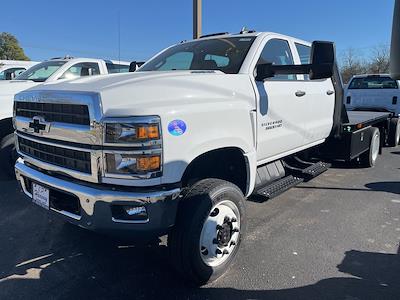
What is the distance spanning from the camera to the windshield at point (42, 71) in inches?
289

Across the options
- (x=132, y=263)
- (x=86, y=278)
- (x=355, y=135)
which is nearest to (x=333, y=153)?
(x=355, y=135)

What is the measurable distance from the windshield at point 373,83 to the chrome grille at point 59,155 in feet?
34.0

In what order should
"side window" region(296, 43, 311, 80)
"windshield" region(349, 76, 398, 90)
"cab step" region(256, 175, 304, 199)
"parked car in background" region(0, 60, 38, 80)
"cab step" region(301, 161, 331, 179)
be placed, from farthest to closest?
1. "windshield" region(349, 76, 398, 90)
2. "parked car in background" region(0, 60, 38, 80)
3. "cab step" region(301, 161, 331, 179)
4. "side window" region(296, 43, 311, 80)
5. "cab step" region(256, 175, 304, 199)

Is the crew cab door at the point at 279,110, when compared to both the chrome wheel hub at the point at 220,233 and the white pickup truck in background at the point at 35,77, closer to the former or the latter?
the chrome wheel hub at the point at 220,233

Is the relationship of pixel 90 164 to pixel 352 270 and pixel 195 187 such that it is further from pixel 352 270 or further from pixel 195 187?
pixel 352 270

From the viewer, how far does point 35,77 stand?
7.32m

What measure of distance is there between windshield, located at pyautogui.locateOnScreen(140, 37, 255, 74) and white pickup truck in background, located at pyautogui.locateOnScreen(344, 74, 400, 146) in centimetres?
776

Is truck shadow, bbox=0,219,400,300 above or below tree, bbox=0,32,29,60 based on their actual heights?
below

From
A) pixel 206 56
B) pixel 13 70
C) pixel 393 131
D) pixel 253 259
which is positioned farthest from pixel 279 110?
pixel 13 70

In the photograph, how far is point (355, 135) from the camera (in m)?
6.04

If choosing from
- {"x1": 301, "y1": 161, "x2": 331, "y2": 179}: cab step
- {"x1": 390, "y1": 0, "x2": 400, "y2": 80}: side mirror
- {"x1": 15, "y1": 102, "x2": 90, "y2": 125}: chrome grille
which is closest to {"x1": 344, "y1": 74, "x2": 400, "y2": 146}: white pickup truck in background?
{"x1": 301, "y1": 161, "x2": 331, "y2": 179}: cab step

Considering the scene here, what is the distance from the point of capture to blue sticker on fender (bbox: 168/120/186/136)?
2.67 meters

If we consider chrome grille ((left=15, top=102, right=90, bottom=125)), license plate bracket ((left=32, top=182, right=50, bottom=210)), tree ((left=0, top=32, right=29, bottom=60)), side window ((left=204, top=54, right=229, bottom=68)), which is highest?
tree ((left=0, top=32, right=29, bottom=60))

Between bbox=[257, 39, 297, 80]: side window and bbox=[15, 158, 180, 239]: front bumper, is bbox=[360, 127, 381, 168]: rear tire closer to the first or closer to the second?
bbox=[257, 39, 297, 80]: side window
